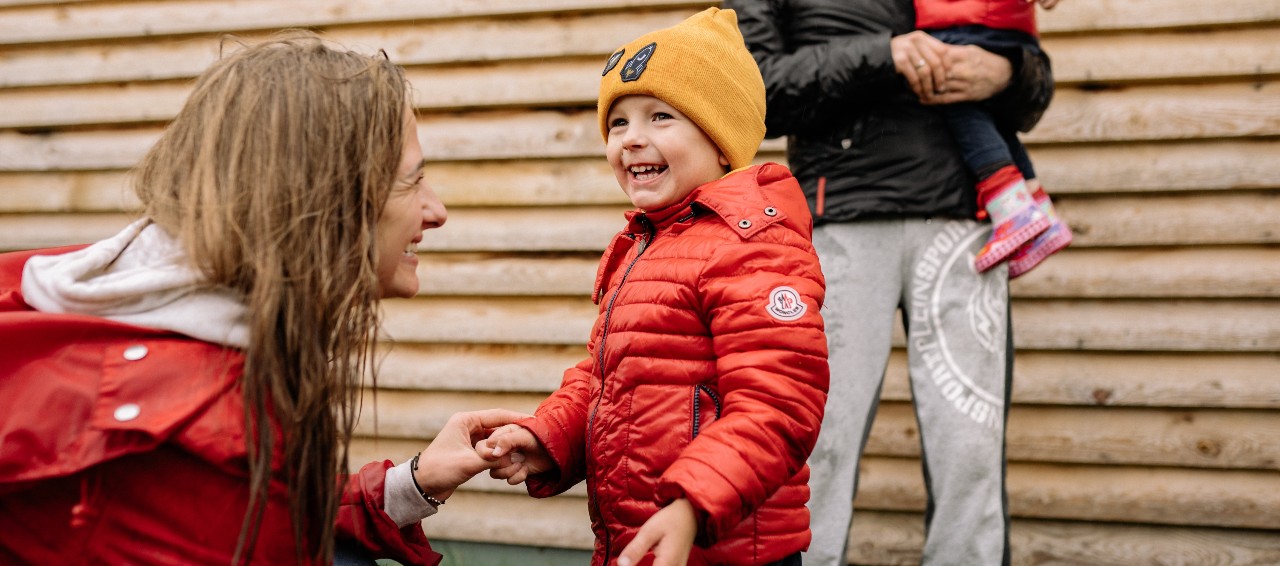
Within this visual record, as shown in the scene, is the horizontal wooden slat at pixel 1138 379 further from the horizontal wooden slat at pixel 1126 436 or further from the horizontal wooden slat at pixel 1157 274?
the horizontal wooden slat at pixel 1157 274

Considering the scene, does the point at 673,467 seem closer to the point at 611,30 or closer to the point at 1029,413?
the point at 1029,413

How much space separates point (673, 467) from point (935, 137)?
137 centimetres

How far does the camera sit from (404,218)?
1.59m

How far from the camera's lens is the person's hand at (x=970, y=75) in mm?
2391

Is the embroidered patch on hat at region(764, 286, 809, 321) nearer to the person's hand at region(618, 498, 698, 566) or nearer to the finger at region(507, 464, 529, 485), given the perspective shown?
the person's hand at region(618, 498, 698, 566)

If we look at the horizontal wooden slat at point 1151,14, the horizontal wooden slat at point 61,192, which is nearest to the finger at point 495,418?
the horizontal wooden slat at point 1151,14

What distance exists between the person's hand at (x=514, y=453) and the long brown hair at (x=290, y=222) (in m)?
0.39

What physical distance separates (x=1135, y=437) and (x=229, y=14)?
3.94 metres

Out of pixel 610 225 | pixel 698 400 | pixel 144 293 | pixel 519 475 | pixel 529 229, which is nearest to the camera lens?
pixel 144 293

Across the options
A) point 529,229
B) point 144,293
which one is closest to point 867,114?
point 529,229

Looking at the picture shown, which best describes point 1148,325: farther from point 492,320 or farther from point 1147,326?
point 492,320

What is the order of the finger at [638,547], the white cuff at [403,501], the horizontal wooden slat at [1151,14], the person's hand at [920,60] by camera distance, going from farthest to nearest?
1. the horizontal wooden slat at [1151,14]
2. the person's hand at [920,60]
3. the white cuff at [403,501]
4. the finger at [638,547]

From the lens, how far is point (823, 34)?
257 centimetres

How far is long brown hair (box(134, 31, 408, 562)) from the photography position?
133 cm
